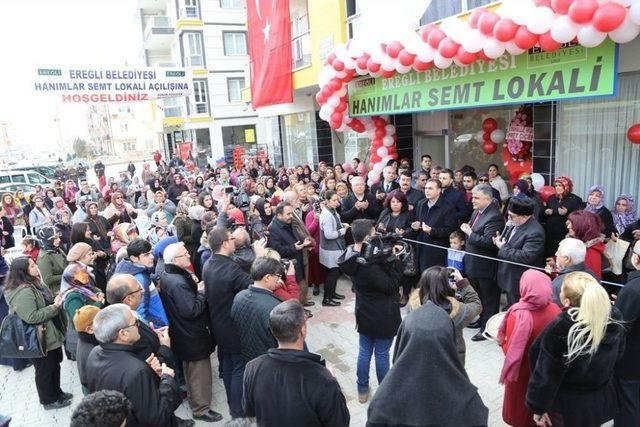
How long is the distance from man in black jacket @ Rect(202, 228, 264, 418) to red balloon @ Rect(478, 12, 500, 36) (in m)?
3.85

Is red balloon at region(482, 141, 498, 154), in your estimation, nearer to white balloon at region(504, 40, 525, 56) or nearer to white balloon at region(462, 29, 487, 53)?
white balloon at region(462, 29, 487, 53)

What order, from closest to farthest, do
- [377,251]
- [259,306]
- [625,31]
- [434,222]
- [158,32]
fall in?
[259,306]
[377,251]
[625,31]
[434,222]
[158,32]

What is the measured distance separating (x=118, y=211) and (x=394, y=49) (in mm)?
5200

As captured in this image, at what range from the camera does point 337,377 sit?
4641 mm

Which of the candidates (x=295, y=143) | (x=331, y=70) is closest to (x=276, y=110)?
(x=295, y=143)

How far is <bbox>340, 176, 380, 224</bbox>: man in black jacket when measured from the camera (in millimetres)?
6730

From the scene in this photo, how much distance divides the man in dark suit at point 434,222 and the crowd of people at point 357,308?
0.02 m

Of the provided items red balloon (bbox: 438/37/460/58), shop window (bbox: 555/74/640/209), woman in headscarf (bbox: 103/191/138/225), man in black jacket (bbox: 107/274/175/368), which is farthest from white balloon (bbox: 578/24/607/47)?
woman in headscarf (bbox: 103/191/138/225)

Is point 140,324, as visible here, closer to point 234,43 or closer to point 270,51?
point 270,51

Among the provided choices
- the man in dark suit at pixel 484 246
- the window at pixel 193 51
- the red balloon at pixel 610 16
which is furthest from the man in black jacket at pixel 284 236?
the window at pixel 193 51

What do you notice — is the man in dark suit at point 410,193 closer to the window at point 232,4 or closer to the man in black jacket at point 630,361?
the man in black jacket at point 630,361

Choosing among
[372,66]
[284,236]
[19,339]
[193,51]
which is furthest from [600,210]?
[193,51]

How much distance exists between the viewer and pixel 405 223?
5.89 m

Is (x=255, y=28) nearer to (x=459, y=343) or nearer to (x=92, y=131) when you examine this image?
(x=459, y=343)
